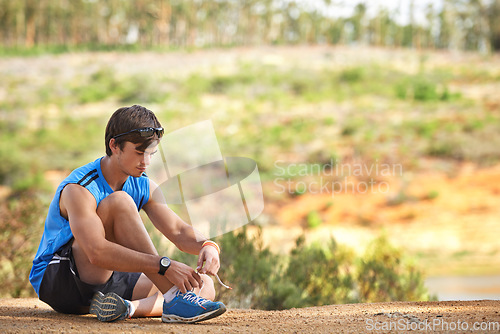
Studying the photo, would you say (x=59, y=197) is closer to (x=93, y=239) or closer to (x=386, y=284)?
(x=93, y=239)

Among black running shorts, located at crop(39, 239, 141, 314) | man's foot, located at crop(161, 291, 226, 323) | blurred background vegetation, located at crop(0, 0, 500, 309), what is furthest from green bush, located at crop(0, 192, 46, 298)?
man's foot, located at crop(161, 291, 226, 323)

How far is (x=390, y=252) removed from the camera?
698cm

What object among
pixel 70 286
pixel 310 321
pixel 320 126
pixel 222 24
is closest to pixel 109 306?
pixel 70 286

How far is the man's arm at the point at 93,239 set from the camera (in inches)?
98.1

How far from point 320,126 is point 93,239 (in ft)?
69.5

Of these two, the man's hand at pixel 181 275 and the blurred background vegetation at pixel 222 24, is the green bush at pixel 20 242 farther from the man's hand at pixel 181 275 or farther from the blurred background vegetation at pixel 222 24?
the blurred background vegetation at pixel 222 24

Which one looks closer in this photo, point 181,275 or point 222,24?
point 181,275

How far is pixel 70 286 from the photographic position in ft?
9.07

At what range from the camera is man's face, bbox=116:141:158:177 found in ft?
8.72

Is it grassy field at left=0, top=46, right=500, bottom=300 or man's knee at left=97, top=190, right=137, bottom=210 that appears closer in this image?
man's knee at left=97, top=190, right=137, bottom=210

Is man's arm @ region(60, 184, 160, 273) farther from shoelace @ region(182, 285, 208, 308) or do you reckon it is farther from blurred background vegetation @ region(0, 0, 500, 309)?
blurred background vegetation @ region(0, 0, 500, 309)

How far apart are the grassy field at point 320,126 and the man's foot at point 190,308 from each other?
31.7ft

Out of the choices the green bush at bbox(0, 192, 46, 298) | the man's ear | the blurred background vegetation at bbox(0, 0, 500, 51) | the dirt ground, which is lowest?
the green bush at bbox(0, 192, 46, 298)

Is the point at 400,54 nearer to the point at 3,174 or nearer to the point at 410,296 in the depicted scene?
the point at 3,174
